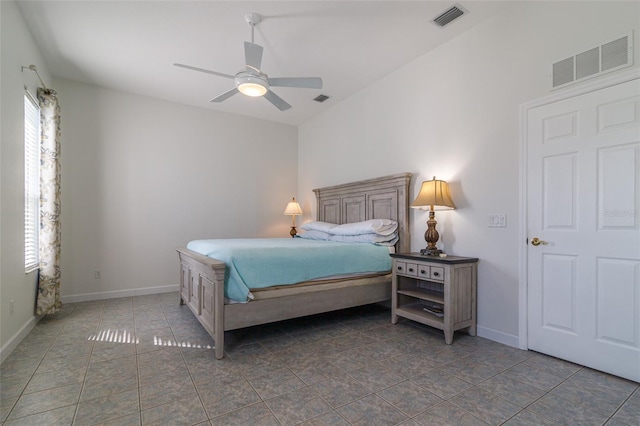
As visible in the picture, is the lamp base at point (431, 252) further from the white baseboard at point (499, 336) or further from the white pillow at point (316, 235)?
the white pillow at point (316, 235)

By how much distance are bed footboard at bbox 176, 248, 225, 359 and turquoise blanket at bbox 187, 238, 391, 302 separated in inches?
4.6

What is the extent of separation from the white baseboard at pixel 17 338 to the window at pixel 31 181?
53cm

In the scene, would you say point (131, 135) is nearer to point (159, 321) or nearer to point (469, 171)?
point (159, 321)

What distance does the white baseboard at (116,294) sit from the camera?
4180 mm

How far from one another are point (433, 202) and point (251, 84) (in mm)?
2095

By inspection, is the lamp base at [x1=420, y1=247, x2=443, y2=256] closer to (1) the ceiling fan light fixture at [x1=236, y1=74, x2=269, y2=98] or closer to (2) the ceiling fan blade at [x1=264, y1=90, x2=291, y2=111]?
(2) the ceiling fan blade at [x1=264, y1=90, x2=291, y2=111]

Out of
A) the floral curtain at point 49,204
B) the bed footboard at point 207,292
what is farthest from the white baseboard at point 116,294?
the bed footboard at point 207,292

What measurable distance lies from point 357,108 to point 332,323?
122 inches

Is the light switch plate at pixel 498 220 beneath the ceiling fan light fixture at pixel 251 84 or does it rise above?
beneath

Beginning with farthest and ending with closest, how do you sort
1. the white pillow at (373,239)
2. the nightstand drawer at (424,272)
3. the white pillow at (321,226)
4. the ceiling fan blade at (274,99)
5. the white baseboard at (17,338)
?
the white pillow at (321,226)
the white pillow at (373,239)
the ceiling fan blade at (274,99)
the nightstand drawer at (424,272)
the white baseboard at (17,338)

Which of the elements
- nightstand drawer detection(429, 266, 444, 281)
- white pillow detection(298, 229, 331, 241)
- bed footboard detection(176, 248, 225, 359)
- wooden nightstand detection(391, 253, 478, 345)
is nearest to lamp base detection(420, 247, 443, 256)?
wooden nightstand detection(391, 253, 478, 345)

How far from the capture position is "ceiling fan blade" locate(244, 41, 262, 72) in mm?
2566

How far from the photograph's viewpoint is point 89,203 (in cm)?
432

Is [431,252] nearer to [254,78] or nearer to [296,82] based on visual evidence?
[296,82]
